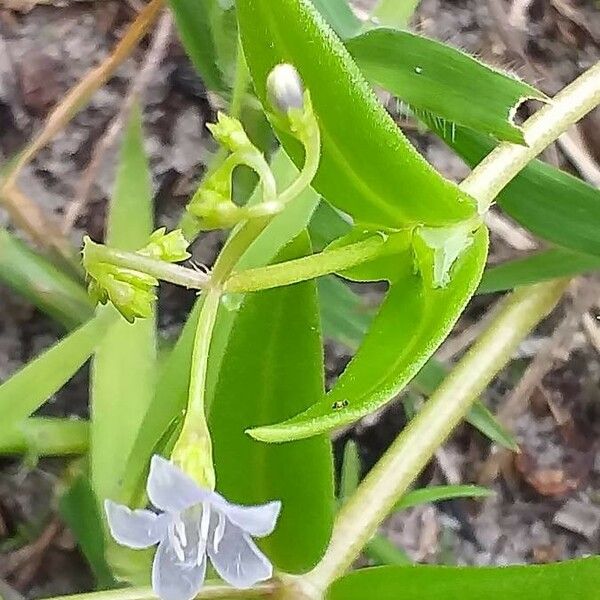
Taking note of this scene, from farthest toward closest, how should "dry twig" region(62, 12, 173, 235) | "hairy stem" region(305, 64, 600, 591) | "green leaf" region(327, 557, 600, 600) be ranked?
"dry twig" region(62, 12, 173, 235), "hairy stem" region(305, 64, 600, 591), "green leaf" region(327, 557, 600, 600)

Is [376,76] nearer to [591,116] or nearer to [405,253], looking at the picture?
[405,253]

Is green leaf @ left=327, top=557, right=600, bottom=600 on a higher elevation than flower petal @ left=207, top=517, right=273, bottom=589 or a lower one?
lower

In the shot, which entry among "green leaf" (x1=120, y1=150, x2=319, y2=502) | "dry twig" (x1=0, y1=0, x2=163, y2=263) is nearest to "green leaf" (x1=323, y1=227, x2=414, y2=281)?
"green leaf" (x1=120, y1=150, x2=319, y2=502)

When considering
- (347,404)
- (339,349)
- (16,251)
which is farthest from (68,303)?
(347,404)

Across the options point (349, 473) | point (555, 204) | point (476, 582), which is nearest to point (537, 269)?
point (555, 204)

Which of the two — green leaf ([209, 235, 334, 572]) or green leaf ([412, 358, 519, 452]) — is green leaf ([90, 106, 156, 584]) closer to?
green leaf ([209, 235, 334, 572])

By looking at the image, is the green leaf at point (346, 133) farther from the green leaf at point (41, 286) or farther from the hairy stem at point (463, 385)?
the green leaf at point (41, 286)

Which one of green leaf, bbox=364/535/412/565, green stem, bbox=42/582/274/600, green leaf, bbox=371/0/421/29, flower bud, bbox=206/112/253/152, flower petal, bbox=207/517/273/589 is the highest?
flower bud, bbox=206/112/253/152

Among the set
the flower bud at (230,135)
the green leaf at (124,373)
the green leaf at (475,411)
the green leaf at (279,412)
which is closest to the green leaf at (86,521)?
the green leaf at (124,373)
